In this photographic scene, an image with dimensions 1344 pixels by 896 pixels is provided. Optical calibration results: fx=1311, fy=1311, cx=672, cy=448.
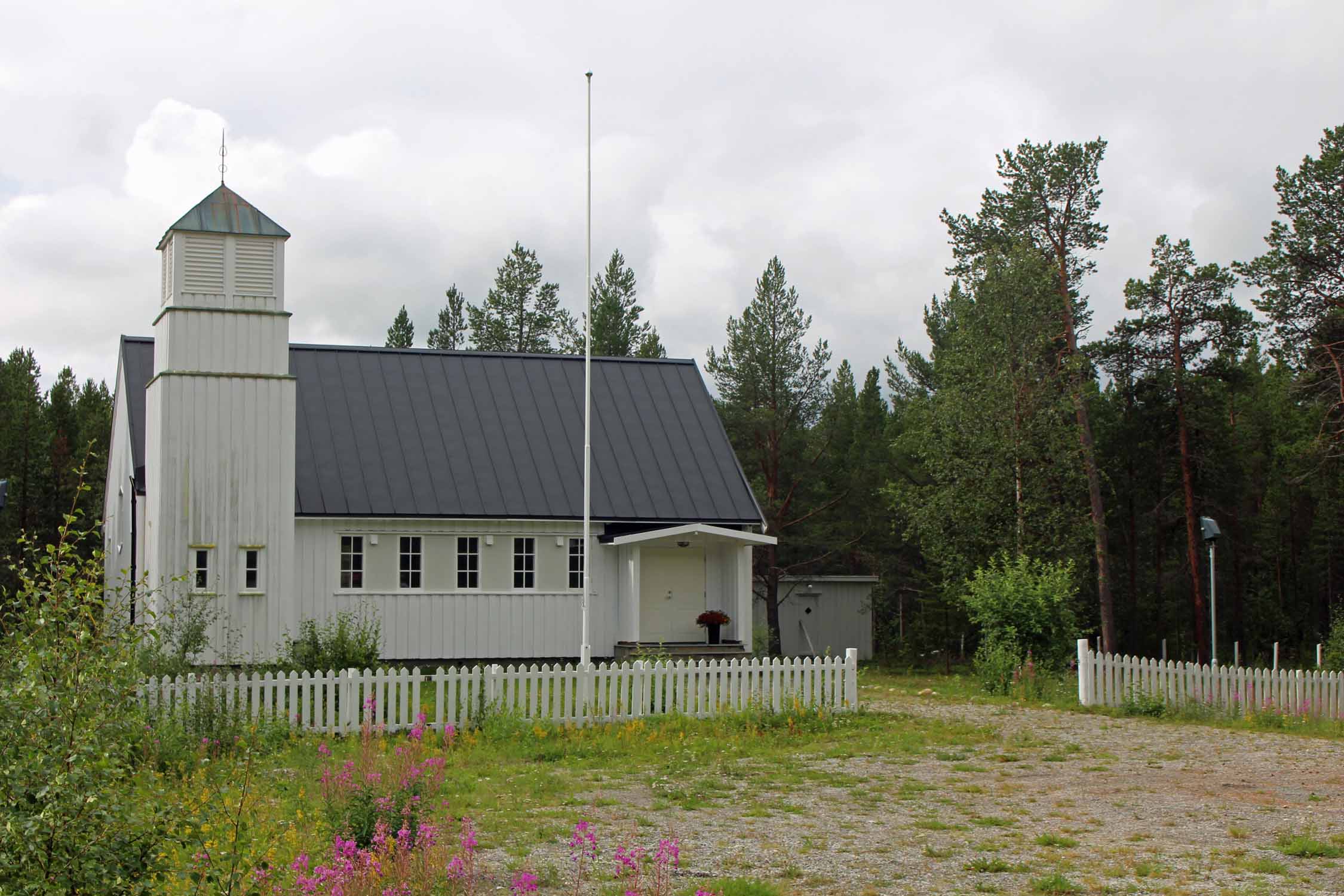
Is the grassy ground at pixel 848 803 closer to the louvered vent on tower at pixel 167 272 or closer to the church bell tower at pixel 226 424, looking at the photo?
the church bell tower at pixel 226 424

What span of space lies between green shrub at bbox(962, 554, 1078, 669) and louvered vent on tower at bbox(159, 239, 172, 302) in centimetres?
1312

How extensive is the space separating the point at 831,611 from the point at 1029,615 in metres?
15.4

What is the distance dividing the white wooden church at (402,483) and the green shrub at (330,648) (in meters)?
0.76

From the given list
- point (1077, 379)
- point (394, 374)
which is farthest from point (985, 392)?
point (394, 374)

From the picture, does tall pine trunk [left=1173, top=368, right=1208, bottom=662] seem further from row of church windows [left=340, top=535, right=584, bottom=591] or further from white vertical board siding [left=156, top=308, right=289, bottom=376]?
white vertical board siding [left=156, top=308, right=289, bottom=376]

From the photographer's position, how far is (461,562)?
2217cm

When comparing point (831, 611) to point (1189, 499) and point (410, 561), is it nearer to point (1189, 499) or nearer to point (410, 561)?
point (1189, 499)

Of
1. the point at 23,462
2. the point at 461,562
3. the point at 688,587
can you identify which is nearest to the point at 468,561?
the point at 461,562

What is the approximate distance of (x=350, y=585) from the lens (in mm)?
21391

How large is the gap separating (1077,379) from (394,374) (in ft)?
49.9

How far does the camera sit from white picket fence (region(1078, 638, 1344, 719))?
17.4 m

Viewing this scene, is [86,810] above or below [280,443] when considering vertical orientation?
below

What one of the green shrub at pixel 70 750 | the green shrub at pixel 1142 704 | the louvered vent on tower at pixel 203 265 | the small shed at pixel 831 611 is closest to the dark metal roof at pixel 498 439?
the louvered vent on tower at pixel 203 265

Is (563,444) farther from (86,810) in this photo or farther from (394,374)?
(86,810)
